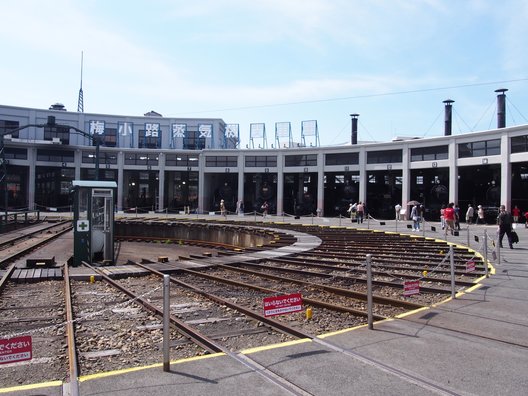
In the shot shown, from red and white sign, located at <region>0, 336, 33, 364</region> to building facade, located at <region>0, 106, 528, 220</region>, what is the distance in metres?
38.0

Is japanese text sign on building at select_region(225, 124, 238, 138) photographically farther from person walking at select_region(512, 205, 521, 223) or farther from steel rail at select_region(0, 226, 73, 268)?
person walking at select_region(512, 205, 521, 223)

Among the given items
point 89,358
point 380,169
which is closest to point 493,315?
point 89,358

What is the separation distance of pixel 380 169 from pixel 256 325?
38.1 meters

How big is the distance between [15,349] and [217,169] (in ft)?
156

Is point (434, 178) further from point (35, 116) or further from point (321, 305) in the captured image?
point (35, 116)

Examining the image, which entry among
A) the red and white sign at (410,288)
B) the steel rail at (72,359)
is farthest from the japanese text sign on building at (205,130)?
the red and white sign at (410,288)

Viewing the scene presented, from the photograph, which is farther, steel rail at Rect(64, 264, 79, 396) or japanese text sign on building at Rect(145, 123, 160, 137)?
japanese text sign on building at Rect(145, 123, 160, 137)

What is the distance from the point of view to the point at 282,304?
6117mm

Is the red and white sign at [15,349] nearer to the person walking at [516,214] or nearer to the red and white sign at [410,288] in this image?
the red and white sign at [410,288]

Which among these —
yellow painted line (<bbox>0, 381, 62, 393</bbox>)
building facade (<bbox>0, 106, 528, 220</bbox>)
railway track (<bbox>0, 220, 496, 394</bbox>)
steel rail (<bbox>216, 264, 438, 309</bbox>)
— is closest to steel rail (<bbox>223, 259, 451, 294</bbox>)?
railway track (<bbox>0, 220, 496, 394</bbox>)

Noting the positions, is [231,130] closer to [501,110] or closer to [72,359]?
[501,110]

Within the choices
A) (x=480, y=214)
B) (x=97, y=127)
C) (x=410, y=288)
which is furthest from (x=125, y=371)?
(x=97, y=127)

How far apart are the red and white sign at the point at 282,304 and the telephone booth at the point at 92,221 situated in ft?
40.0

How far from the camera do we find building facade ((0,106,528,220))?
136ft
